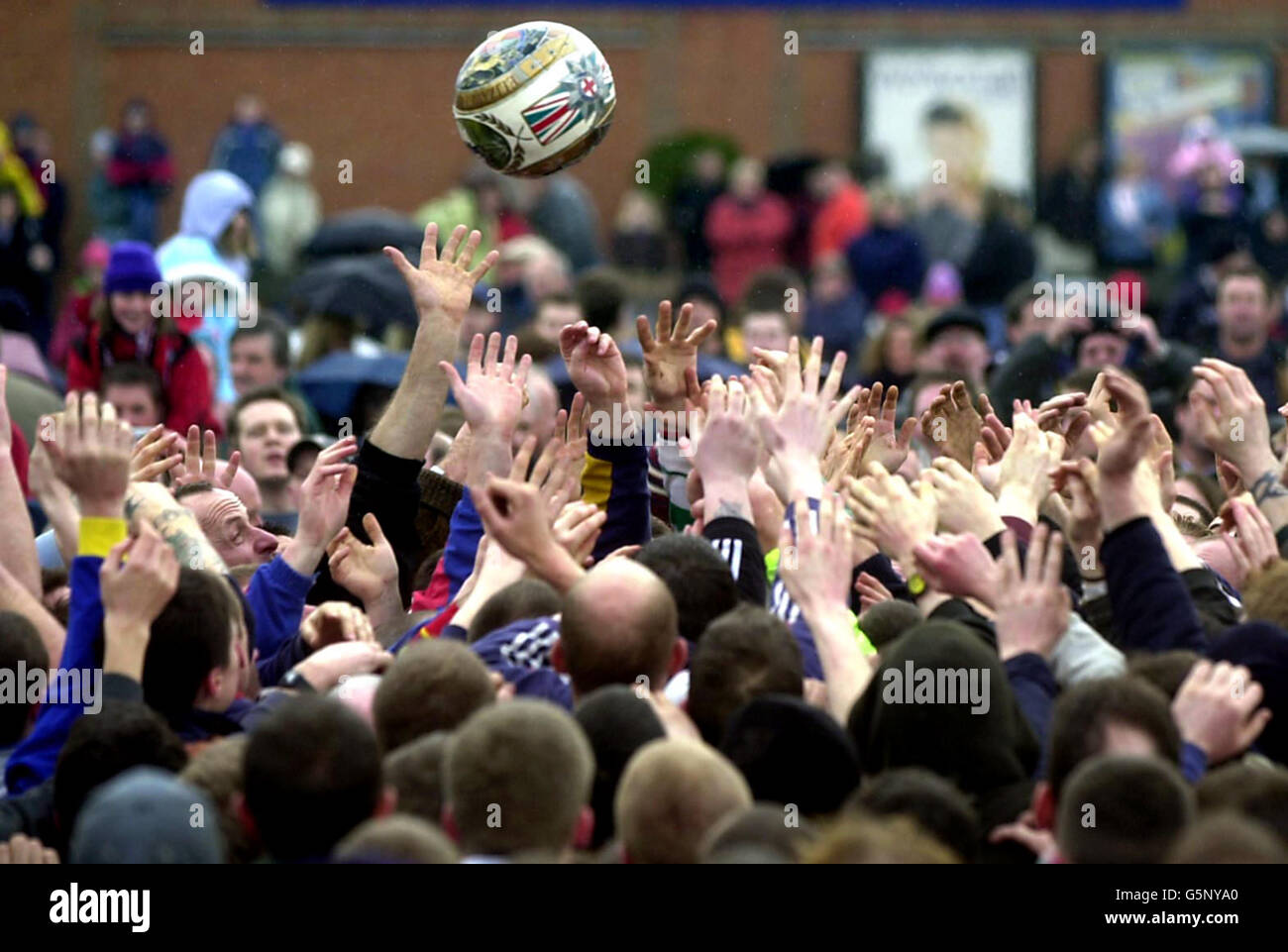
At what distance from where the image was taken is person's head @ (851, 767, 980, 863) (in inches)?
158

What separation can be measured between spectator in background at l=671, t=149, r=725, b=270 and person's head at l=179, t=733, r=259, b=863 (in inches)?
662

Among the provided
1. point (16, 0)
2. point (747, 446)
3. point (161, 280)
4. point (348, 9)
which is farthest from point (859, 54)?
point (747, 446)

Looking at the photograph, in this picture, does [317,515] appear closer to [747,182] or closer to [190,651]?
[190,651]

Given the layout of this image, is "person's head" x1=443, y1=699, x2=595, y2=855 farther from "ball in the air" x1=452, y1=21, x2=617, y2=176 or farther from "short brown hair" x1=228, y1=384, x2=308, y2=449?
"short brown hair" x1=228, y1=384, x2=308, y2=449

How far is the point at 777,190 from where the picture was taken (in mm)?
22109

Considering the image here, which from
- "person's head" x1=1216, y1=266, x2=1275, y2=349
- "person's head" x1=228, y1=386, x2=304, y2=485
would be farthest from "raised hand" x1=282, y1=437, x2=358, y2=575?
"person's head" x1=1216, y1=266, x2=1275, y2=349

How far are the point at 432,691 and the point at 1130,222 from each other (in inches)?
711

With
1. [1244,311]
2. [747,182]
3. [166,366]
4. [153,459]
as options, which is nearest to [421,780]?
→ [153,459]

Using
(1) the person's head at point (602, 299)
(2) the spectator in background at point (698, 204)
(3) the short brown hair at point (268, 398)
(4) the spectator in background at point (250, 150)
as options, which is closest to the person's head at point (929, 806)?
(3) the short brown hair at point (268, 398)

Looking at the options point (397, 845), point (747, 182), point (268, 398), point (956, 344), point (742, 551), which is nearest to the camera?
point (397, 845)

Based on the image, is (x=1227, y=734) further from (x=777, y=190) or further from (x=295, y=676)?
(x=777, y=190)

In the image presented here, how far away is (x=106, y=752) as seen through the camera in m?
4.45

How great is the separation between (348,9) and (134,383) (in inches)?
580
